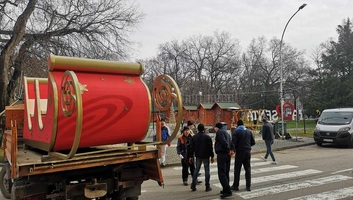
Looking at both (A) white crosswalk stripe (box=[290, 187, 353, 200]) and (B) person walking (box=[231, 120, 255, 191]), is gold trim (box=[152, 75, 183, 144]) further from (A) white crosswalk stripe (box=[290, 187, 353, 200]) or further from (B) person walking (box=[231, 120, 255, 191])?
(A) white crosswalk stripe (box=[290, 187, 353, 200])

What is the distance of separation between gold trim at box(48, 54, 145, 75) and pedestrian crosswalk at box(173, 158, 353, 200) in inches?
162

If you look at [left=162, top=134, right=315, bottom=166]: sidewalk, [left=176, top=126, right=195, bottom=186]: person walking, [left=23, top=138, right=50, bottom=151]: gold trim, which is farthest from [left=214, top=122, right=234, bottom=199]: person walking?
[left=162, top=134, right=315, bottom=166]: sidewalk

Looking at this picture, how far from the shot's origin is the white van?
17.6 meters

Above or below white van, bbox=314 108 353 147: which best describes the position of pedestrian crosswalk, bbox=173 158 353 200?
below

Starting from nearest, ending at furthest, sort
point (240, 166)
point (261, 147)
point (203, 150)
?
point (203, 150), point (240, 166), point (261, 147)

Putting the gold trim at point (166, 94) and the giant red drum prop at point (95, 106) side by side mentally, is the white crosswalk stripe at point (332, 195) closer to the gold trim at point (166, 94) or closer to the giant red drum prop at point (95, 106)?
the gold trim at point (166, 94)

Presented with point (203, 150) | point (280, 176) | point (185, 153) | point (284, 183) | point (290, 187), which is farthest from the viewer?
point (280, 176)

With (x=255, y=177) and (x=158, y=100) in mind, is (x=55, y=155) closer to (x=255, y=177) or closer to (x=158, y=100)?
(x=158, y=100)

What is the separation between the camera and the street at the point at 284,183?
7.95 metres

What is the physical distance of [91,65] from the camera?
5.28m

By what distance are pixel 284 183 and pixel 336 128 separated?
10.2m

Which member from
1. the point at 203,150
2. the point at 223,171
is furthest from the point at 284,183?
the point at 203,150

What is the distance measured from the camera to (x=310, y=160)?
44.1 ft

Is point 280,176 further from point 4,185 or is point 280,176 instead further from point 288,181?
point 4,185
